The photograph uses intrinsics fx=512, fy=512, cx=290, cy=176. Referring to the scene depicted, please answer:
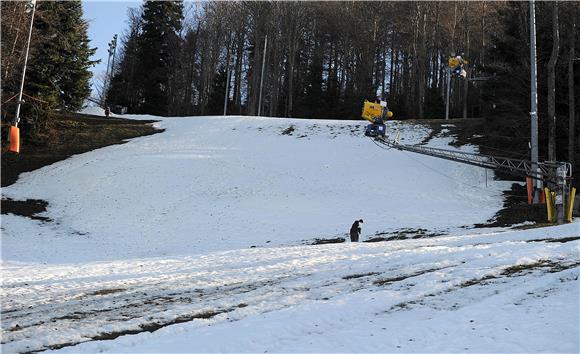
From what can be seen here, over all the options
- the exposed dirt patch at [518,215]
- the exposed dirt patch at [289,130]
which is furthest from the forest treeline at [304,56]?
the exposed dirt patch at [518,215]

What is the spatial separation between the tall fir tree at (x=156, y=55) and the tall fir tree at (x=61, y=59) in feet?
65.4

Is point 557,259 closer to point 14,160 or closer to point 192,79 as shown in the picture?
point 14,160

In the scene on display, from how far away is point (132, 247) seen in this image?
851 inches

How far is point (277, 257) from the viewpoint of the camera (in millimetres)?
15570

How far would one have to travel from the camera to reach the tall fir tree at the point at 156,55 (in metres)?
62.9

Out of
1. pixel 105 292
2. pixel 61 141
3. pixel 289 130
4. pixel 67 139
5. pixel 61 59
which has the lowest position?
pixel 105 292

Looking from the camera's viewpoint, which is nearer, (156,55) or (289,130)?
(289,130)

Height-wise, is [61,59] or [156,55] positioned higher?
[156,55]

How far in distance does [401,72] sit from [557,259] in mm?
56659

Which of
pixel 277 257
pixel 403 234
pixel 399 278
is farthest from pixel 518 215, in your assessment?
pixel 399 278

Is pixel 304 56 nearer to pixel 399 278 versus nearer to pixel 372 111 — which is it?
pixel 372 111

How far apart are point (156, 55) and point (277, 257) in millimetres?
53443

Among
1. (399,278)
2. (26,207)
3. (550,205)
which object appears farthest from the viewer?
(26,207)

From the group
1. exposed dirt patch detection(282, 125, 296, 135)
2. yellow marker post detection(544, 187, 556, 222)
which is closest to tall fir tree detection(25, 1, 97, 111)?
exposed dirt patch detection(282, 125, 296, 135)
